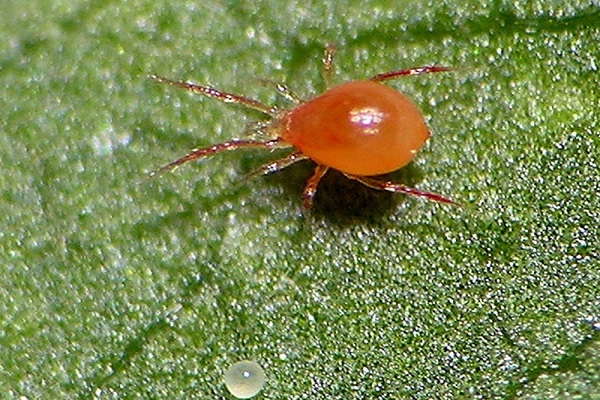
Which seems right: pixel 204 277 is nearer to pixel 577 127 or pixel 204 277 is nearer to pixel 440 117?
pixel 440 117

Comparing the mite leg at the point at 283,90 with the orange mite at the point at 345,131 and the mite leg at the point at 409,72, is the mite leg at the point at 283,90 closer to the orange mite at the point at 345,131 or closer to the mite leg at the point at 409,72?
the orange mite at the point at 345,131

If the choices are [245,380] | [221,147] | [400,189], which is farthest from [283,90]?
[245,380]

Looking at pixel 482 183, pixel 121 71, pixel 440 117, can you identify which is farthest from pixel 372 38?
pixel 121 71

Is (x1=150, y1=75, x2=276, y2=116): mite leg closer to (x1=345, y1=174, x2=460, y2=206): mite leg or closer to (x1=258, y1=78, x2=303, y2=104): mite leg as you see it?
→ (x1=258, y1=78, x2=303, y2=104): mite leg

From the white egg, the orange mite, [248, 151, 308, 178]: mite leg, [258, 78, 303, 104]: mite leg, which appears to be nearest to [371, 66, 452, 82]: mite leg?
the orange mite

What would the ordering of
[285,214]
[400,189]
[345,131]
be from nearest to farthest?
1. [345,131]
2. [400,189]
3. [285,214]

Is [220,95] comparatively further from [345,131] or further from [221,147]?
[345,131]

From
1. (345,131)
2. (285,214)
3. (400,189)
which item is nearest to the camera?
(345,131)

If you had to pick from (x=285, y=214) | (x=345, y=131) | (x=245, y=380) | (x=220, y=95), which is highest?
(x=220, y=95)
